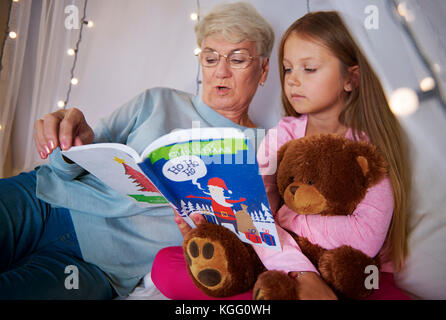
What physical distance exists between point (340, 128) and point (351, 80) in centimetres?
14

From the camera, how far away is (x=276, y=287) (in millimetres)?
628

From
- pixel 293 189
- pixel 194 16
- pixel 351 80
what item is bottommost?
pixel 293 189

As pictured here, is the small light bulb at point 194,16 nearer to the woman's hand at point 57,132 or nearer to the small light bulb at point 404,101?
the woman's hand at point 57,132

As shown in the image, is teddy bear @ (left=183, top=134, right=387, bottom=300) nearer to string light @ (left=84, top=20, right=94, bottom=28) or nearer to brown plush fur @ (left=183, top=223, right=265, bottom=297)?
brown plush fur @ (left=183, top=223, right=265, bottom=297)

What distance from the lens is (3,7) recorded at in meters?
1.24

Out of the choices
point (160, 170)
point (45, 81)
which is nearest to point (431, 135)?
point (160, 170)

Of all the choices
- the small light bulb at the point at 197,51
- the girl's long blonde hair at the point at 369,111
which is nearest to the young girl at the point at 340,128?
the girl's long blonde hair at the point at 369,111

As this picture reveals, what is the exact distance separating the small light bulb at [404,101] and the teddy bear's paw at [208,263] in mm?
530

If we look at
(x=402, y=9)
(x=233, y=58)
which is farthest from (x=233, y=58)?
(x=402, y=9)

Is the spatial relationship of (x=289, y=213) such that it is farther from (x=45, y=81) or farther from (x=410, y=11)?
(x=45, y=81)

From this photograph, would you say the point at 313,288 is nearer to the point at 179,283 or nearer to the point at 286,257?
the point at 286,257

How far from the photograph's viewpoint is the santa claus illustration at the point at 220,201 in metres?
0.68

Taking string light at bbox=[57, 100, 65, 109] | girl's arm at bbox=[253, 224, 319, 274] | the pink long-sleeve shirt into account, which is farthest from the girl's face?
string light at bbox=[57, 100, 65, 109]
